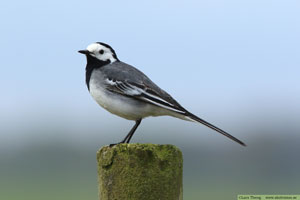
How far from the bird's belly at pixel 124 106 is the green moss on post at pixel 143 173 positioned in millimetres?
Answer: 2095

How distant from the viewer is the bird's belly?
7.79m

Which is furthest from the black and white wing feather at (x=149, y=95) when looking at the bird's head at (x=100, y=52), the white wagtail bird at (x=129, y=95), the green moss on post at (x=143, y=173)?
the green moss on post at (x=143, y=173)

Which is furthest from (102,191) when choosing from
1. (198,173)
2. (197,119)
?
(198,173)

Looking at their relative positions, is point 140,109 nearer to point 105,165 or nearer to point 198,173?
point 105,165

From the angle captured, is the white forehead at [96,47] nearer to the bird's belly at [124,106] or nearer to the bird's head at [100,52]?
the bird's head at [100,52]

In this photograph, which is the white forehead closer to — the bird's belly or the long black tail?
the bird's belly

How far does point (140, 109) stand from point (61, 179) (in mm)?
21287

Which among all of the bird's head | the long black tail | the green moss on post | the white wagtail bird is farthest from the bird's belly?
the green moss on post

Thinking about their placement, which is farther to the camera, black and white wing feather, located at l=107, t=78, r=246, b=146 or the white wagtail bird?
the white wagtail bird

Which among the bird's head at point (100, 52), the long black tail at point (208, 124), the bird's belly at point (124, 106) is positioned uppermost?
the bird's head at point (100, 52)

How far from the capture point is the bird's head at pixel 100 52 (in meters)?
8.74

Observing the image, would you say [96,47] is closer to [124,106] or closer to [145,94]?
[124,106]

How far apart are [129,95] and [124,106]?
0.18 m

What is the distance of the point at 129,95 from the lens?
7.82 meters
